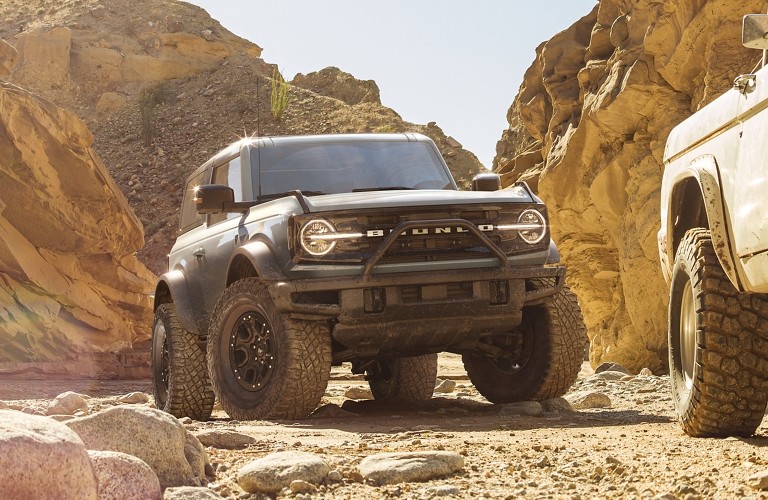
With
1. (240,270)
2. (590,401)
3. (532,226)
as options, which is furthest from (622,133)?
(240,270)

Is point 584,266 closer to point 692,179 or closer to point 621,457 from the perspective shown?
point 692,179

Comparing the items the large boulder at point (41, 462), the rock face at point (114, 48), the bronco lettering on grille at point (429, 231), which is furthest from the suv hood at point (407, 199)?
the rock face at point (114, 48)

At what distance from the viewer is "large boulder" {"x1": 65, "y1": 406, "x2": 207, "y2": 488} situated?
4523mm

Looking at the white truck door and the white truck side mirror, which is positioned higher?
the white truck side mirror

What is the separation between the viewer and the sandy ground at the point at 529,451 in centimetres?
428

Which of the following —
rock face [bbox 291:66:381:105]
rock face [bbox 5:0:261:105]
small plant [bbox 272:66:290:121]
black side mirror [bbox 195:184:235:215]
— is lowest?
black side mirror [bbox 195:184:235:215]

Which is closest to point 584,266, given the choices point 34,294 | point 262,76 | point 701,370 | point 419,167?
point 34,294

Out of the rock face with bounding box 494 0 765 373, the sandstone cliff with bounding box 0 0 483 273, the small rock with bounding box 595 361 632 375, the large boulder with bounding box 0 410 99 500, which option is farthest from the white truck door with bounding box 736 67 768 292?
the sandstone cliff with bounding box 0 0 483 273

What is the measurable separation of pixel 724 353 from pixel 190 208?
241 inches

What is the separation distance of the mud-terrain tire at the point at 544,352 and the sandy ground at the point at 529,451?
0.21 meters

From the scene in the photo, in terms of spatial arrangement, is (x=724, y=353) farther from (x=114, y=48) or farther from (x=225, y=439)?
(x=114, y=48)

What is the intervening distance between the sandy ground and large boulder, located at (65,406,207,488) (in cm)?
16

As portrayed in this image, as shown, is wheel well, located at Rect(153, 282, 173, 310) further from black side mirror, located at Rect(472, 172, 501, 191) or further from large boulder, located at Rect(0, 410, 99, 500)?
large boulder, located at Rect(0, 410, 99, 500)

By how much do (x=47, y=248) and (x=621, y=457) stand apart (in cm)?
1743
